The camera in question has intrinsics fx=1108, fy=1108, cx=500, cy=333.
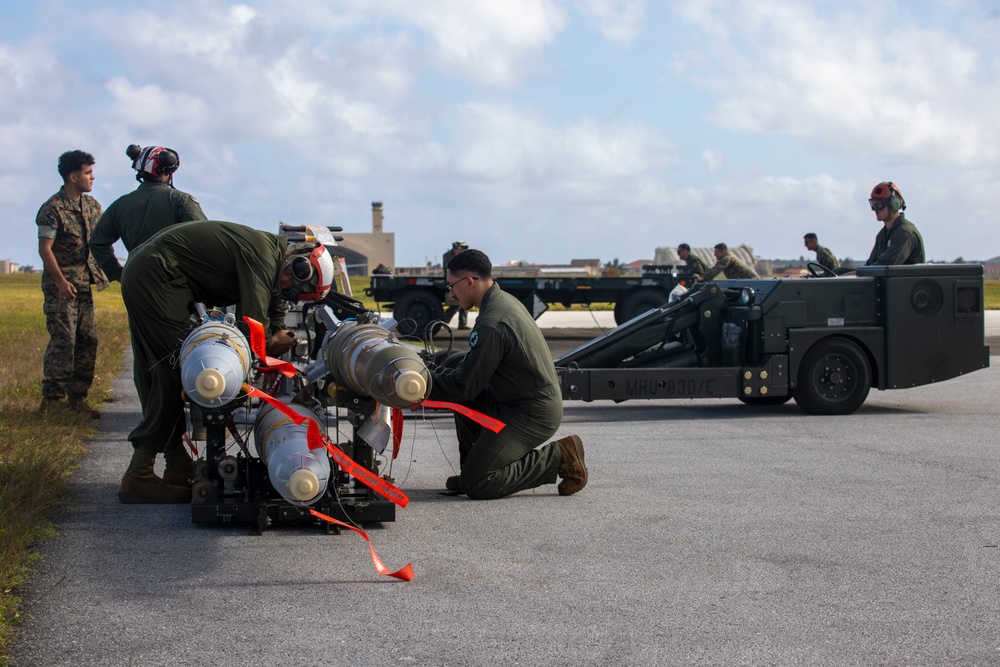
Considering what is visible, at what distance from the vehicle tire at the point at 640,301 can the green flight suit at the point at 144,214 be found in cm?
1831

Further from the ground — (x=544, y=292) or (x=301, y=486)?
(x=544, y=292)

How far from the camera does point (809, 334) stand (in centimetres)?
1080

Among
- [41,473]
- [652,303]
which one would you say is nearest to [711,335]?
[41,473]

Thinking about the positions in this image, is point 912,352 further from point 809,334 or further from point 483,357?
point 483,357

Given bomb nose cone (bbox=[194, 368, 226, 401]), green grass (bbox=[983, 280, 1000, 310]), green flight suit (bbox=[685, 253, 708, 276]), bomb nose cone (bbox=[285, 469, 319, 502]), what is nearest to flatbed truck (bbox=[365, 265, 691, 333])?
green flight suit (bbox=[685, 253, 708, 276])

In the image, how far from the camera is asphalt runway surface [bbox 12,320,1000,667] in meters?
4.07

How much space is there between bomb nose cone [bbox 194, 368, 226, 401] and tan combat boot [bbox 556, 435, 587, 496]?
8.00 ft

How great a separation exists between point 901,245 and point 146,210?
24.6 feet

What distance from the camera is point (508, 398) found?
270 inches

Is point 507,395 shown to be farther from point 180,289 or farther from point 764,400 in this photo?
point 764,400

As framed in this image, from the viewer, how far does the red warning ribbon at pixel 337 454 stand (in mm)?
5566

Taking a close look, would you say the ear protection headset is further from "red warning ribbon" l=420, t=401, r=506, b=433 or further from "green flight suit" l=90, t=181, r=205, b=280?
"red warning ribbon" l=420, t=401, r=506, b=433

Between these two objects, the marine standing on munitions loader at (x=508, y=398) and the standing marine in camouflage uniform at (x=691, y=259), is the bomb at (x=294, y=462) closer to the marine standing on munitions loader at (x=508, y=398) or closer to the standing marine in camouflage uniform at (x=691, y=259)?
the marine standing on munitions loader at (x=508, y=398)

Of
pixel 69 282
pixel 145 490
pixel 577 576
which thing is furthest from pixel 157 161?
pixel 577 576
